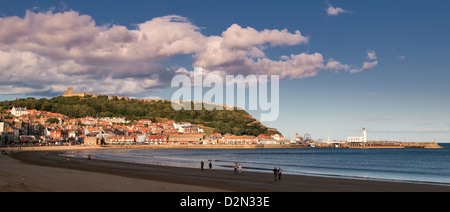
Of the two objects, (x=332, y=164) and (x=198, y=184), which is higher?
(x=198, y=184)

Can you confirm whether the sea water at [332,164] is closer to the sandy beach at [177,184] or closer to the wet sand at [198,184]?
the wet sand at [198,184]

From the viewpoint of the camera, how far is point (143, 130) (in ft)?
654

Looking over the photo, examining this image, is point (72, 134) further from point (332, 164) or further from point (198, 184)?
point (198, 184)

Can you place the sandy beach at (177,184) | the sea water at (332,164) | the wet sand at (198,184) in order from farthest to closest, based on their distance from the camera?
the sea water at (332,164)
the wet sand at (198,184)
the sandy beach at (177,184)

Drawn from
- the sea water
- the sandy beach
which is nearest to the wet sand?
the sandy beach

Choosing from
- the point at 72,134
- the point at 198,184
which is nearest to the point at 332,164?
the point at 198,184

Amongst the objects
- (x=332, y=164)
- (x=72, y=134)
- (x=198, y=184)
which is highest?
(x=72, y=134)

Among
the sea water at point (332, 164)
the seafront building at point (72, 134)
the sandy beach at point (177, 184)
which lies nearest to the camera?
the sandy beach at point (177, 184)

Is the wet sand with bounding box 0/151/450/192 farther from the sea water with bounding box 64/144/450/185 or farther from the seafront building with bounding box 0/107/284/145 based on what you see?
the seafront building with bounding box 0/107/284/145

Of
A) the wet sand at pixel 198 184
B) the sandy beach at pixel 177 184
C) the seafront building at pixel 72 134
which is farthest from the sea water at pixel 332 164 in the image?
the seafront building at pixel 72 134
